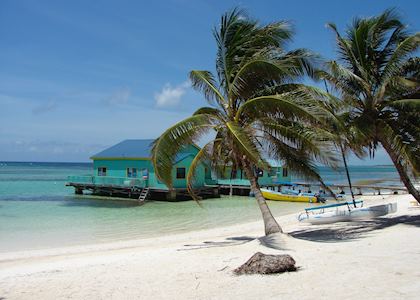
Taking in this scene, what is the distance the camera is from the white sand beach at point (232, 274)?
234 inches

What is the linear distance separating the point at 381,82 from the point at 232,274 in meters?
8.31

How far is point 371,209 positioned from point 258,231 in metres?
4.29

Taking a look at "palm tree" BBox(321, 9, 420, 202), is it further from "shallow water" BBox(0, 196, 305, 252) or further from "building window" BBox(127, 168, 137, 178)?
"building window" BBox(127, 168, 137, 178)

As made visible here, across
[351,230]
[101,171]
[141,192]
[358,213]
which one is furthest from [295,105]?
[101,171]

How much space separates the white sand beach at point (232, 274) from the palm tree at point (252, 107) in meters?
2.09

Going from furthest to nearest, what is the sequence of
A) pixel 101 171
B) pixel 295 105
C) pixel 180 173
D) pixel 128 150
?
pixel 101 171 → pixel 128 150 → pixel 180 173 → pixel 295 105

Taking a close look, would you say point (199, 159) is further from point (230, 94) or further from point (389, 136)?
point (389, 136)

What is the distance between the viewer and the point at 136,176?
32.1 metres

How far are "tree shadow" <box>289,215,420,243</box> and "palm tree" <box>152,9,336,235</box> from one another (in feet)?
5.19

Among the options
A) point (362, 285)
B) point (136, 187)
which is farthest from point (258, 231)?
point (136, 187)

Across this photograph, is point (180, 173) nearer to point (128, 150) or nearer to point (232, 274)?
point (128, 150)

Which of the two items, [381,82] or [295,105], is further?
[381,82]

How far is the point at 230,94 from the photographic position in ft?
35.5

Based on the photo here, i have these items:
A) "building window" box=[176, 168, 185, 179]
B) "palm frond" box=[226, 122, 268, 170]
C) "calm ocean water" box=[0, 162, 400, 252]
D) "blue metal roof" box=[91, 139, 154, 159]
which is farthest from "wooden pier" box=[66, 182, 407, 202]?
"palm frond" box=[226, 122, 268, 170]
